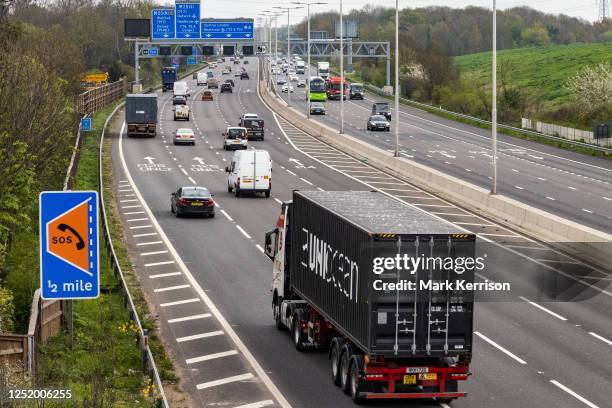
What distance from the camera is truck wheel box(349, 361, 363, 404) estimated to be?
23594mm

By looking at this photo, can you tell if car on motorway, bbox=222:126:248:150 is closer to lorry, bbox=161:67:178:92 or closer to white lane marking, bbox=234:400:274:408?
white lane marking, bbox=234:400:274:408

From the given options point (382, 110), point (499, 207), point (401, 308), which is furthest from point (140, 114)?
point (401, 308)

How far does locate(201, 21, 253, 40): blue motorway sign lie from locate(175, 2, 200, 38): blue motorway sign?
51.0 inches

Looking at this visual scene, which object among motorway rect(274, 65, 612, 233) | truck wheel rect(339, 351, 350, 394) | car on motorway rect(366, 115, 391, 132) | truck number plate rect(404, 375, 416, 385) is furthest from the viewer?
car on motorway rect(366, 115, 391, 132)

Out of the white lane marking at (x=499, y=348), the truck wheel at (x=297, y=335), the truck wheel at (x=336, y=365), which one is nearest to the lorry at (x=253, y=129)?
the white lane marking at (x=499, y=348)

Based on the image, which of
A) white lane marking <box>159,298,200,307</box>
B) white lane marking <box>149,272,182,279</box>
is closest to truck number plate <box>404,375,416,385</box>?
white lane marking <box>159,298,200,307</box>

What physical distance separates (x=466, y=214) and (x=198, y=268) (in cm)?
1719

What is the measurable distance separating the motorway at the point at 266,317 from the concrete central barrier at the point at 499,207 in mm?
957

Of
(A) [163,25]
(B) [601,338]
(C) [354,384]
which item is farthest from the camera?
(A) [163,25]

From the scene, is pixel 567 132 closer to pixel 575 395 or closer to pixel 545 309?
pixel 545 309

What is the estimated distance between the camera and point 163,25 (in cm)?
13475

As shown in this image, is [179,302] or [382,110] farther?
[382,110]

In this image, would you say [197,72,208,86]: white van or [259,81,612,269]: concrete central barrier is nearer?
[259,81,612,269]: concrete central barrier
